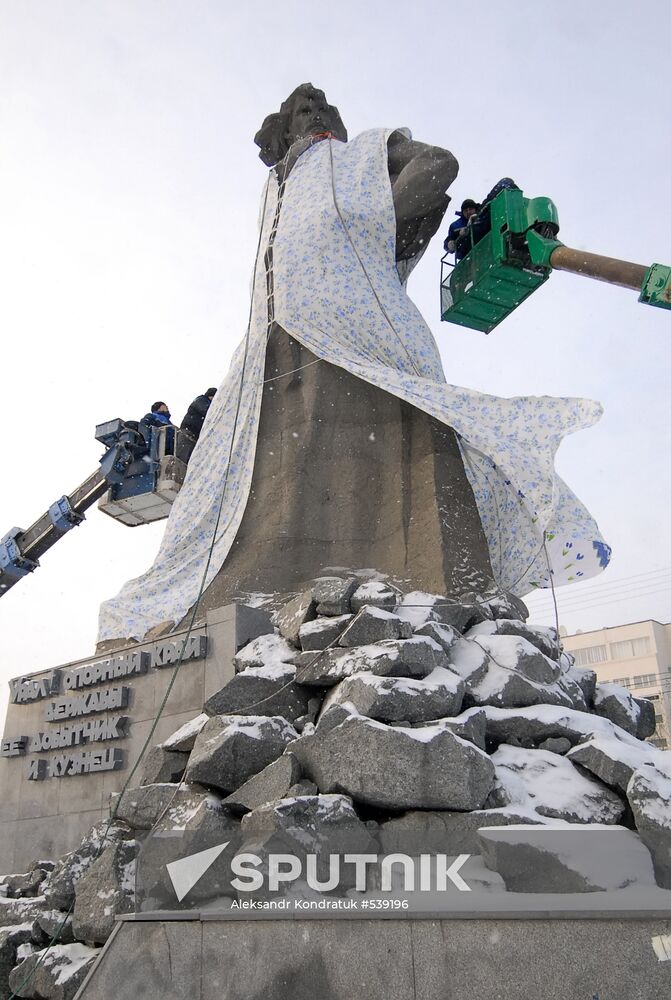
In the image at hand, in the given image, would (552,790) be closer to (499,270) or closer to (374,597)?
(374,597)

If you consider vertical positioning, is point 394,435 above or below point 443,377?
below

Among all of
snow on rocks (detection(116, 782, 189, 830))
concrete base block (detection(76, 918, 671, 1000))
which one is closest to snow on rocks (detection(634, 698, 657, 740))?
concrete base block (detection(76, 918, 671, 1000))

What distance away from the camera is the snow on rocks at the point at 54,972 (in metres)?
5.40

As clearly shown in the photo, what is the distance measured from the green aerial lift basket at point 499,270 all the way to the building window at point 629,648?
29.6m

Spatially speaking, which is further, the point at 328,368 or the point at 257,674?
the point at 328,368

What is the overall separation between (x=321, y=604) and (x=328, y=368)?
355cm

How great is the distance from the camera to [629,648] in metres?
38.2

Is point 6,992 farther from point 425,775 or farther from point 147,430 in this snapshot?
point 147,430

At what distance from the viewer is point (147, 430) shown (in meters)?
13.1

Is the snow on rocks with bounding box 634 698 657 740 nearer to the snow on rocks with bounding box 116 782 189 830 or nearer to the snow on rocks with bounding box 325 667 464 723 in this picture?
the snow on rocks with bounding box 325 667 464 723

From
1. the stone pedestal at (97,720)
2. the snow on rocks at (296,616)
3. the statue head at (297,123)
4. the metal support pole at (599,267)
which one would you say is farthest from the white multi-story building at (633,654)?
the snow on rocks at (296,616)

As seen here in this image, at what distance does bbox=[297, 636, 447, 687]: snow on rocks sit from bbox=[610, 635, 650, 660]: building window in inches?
1333

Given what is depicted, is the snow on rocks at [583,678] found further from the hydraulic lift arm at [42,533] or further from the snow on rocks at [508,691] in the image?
the hydraulic lift arm at [42,533]

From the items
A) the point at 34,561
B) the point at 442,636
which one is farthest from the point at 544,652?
the point at 34,561
